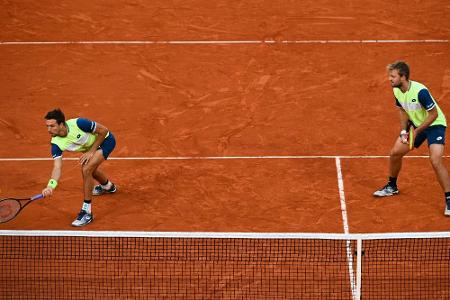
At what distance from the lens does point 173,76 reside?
1515cm

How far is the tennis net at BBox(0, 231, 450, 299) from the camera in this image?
9.77 m

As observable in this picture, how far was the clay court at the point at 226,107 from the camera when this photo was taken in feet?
38.0

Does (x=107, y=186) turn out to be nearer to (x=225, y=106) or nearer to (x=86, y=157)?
(x=86, y=157)

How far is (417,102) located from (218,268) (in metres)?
3.12

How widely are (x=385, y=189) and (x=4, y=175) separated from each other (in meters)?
5.26

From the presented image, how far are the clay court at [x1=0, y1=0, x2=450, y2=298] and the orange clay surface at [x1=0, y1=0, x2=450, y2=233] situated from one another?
0.03m

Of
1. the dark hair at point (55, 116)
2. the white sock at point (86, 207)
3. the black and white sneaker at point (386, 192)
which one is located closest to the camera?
the dark hair at point (55, 116)

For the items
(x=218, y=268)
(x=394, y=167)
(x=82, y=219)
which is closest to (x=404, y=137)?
Result: (x=394, y=167)

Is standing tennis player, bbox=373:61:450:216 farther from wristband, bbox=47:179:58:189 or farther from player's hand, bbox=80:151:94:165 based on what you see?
wristband, bbox=47:179:58:189

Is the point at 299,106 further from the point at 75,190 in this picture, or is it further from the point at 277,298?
the point at 277,298

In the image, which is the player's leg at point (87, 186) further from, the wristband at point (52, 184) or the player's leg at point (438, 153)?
the player's leg at point (438, 153)

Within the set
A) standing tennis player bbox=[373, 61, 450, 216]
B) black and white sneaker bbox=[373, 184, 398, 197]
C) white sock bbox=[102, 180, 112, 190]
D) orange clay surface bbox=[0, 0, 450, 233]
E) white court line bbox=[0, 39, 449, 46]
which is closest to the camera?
standing tennis player bbox=[373, 61, 450, 216]

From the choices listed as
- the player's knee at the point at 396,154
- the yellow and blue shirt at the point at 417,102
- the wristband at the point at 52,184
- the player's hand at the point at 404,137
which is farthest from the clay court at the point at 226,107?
the yellow and blue shirt at the point at 417,102

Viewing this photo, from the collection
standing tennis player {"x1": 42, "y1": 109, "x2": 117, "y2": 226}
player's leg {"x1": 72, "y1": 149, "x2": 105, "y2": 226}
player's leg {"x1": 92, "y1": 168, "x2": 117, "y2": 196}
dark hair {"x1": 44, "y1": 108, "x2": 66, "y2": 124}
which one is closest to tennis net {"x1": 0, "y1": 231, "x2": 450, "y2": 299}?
player's leg {"x1": 72, "y1": 149, "x2": 105, "y2": 226}
